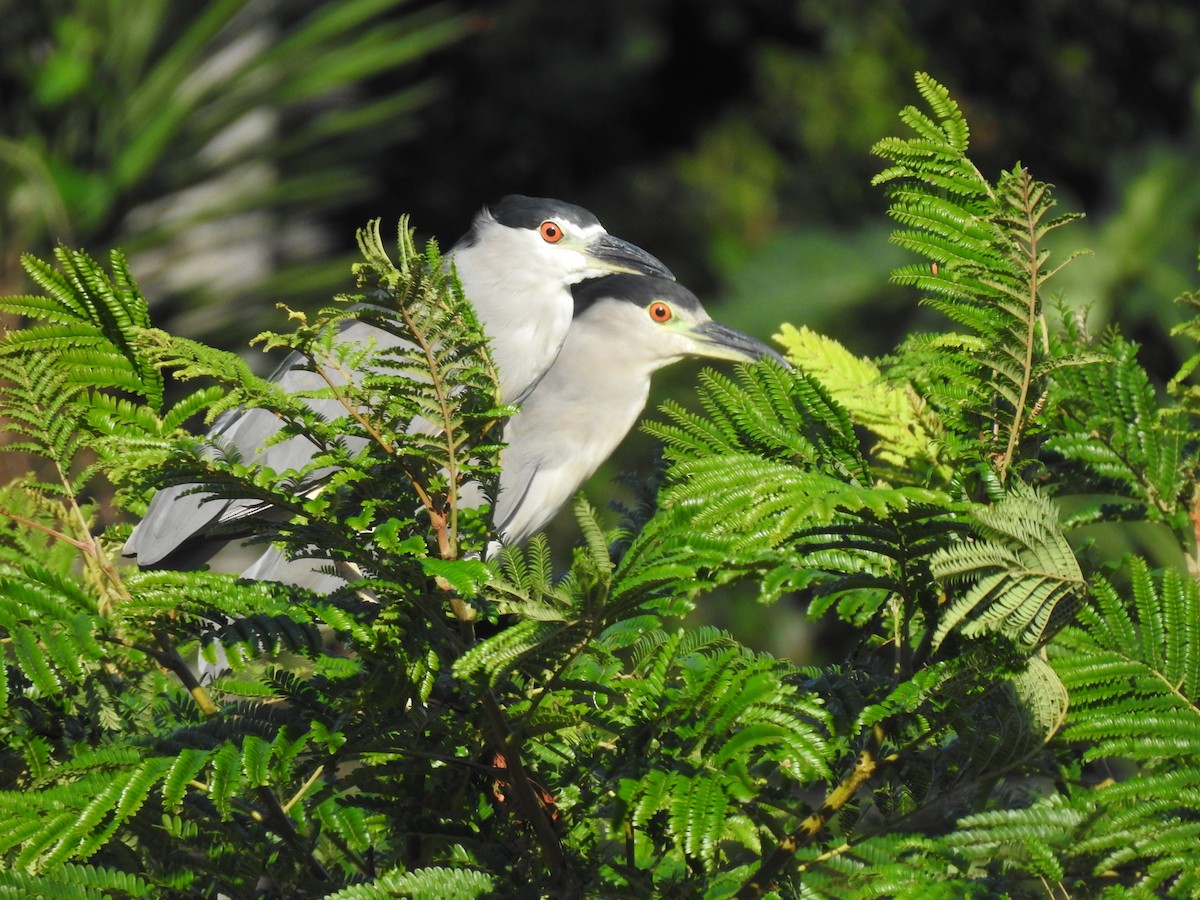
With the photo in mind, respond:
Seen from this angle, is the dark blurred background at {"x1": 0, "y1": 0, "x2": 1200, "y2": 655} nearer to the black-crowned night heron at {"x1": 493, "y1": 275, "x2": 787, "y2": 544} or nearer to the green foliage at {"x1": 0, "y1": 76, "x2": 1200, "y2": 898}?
the black-crowned night heron at {"x1": 493, "y1": 275, "x2": 787, "y2": 544}

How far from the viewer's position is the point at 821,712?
0.94 m

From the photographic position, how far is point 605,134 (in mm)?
7531

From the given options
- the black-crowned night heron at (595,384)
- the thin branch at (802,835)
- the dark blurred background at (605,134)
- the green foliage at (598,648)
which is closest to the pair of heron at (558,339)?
the black-crowned night heron at (595,384)

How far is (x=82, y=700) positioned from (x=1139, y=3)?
19.0ft

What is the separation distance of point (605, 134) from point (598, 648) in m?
6.79

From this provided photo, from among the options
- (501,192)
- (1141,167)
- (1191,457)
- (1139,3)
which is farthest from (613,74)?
(1191,457)

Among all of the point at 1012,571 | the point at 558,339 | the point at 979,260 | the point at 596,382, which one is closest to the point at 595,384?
the point at 596,382

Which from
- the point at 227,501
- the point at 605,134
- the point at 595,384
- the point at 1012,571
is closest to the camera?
the point at 1012,571

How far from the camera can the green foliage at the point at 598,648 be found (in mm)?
892

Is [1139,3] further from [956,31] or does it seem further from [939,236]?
[939,236]

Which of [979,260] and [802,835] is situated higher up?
[979,260]

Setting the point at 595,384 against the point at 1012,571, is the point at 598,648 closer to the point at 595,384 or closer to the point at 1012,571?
the point at 1012,571

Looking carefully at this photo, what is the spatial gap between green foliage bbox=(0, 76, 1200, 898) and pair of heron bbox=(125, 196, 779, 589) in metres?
1.41

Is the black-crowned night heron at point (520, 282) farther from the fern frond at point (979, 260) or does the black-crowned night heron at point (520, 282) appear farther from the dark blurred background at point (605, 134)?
the fern frond at point (979, 260)
